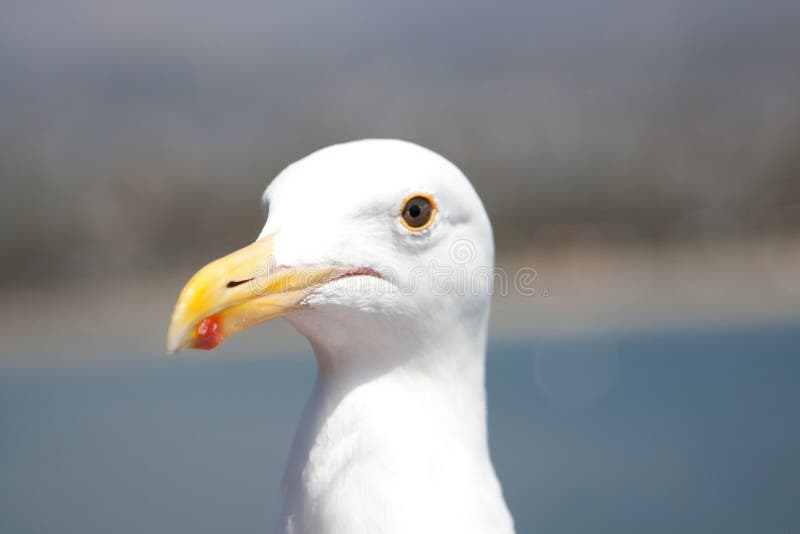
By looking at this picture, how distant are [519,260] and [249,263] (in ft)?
43.0

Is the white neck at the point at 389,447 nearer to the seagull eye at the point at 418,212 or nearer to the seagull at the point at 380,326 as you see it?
the seagull at the point at 380,326

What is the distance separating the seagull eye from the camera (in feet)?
5.82

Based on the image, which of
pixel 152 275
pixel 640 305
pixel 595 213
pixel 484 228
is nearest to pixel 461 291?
pixel 484 228

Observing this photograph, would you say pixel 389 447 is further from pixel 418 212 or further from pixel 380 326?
pixel 418 212

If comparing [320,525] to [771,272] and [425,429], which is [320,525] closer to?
[425,429]

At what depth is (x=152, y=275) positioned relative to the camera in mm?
14906

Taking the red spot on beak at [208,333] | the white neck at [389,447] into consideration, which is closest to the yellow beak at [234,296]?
the red spot on beak at [208,333]

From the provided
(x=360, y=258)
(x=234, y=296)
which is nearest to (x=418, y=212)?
(x=360, y=258)

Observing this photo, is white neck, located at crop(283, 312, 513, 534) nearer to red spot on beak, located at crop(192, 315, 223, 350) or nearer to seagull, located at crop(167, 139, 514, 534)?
seagull, located at crop(167, 139, 514, 534)

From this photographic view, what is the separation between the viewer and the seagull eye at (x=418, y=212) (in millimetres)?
1775

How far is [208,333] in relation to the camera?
61.8 inches

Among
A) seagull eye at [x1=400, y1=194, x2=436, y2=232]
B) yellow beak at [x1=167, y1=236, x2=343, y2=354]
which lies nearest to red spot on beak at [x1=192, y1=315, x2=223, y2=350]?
yellow beak at [x1=167, y1=236, x2=343, y2=354]

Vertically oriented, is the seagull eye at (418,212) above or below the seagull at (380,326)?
above

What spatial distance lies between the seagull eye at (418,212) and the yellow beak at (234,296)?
0.81ft
